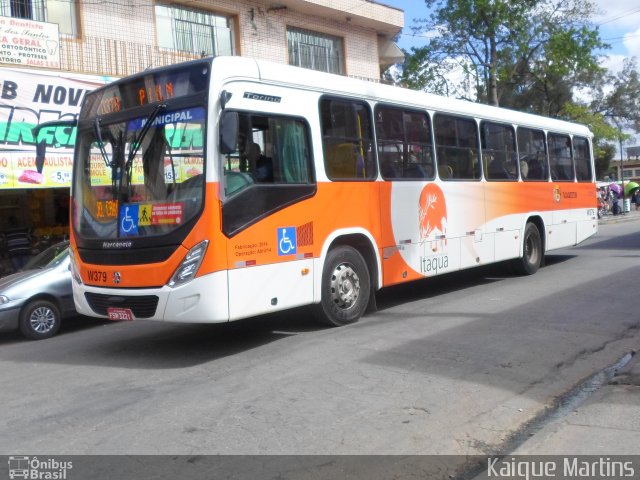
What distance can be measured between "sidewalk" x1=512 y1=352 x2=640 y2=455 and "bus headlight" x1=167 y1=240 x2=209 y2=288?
363 cm

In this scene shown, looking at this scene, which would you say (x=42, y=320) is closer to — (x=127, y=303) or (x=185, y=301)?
(x=127, y=303)

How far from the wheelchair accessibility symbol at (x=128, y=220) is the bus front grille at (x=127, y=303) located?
699mm

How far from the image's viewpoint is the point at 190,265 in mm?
6895

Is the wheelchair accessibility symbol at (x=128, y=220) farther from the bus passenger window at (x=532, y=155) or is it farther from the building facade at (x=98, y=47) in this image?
the bus passenger window at (x=532, y=155)

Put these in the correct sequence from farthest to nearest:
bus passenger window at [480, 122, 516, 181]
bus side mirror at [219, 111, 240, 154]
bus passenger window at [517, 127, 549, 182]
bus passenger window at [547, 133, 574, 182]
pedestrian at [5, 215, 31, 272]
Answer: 1. bus passenger window at [547, 133, 574, 182]
2. pedestrian at [5, 215, 31, 272]
3. bus passenger window at [517, 127, 549, 182]
4. bus passenger window at [480, 122, 516, 181]
5. bus side mirror at [219, 111, 240, 154]

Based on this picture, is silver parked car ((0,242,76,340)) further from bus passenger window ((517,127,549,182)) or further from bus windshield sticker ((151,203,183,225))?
bus passenger window ((517,127,549,182))

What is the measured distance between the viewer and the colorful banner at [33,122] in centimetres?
1231

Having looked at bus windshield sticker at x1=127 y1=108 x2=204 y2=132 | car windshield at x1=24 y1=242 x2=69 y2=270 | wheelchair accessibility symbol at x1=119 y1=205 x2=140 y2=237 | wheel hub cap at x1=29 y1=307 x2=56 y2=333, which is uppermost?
bus windshield sticker at x1=127 y1=108 x2=204 y2=132

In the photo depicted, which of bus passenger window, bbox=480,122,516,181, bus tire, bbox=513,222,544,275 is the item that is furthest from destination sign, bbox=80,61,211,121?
bus tire, bbox=513,222,544,275

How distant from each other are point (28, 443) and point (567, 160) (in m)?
12.7

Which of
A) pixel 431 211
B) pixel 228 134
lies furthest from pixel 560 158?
pixel 228 134

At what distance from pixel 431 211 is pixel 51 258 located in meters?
6.03

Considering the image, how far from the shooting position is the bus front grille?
7.11 m

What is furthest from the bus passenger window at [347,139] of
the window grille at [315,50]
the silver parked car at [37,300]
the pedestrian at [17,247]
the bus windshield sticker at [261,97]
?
the window grille at [315,50]
